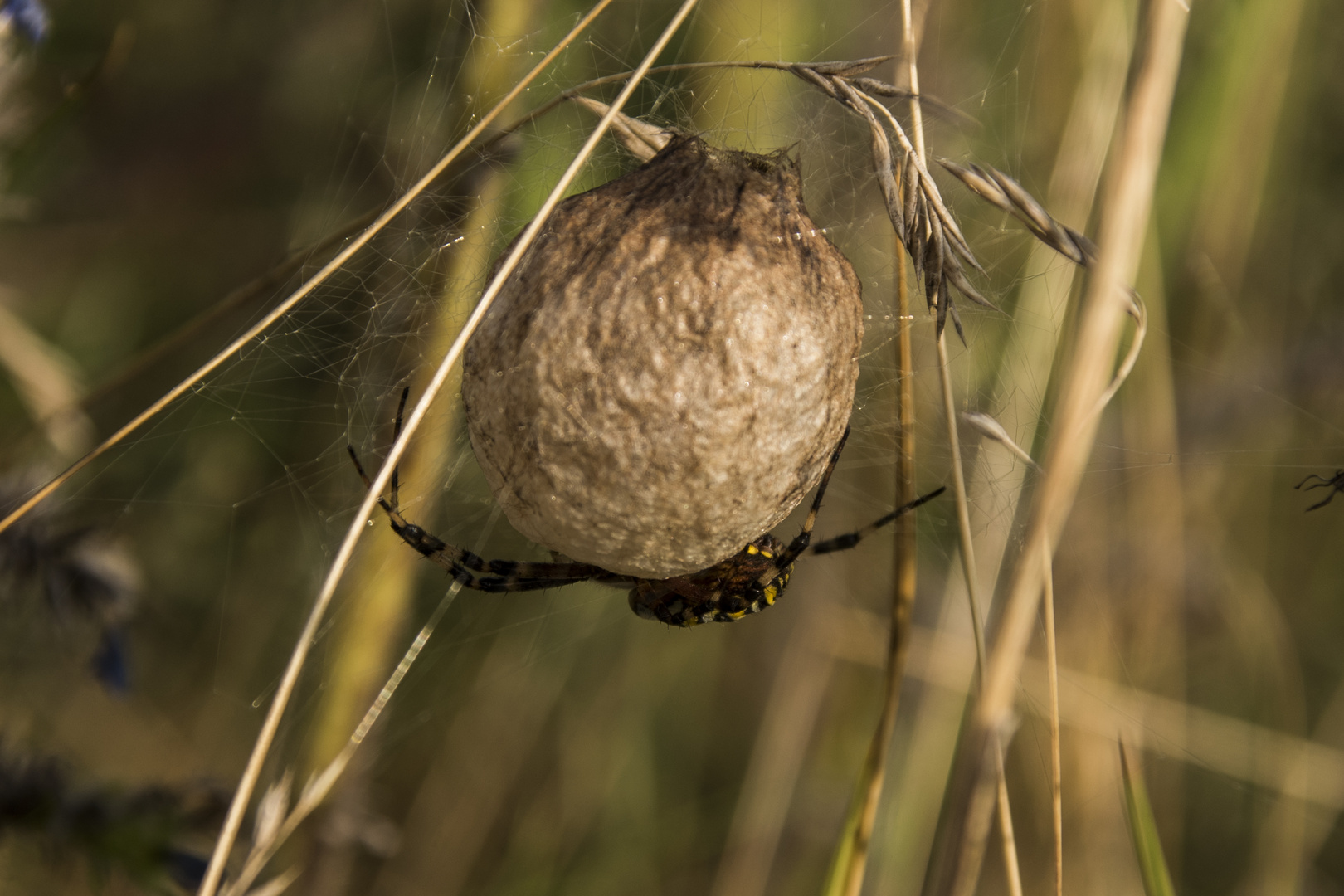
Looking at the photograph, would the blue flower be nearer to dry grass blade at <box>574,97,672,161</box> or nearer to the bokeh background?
the bokeh background

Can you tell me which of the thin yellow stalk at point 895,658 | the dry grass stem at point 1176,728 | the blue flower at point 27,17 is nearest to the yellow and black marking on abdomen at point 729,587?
the thin yellow stalk at point 895,658

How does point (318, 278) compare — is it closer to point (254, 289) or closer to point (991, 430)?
point (254, 289)

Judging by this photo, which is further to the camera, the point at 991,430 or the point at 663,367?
the point at 991,430

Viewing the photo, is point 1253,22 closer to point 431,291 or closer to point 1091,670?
point 1091,670

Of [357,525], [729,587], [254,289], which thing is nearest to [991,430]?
[729,587]

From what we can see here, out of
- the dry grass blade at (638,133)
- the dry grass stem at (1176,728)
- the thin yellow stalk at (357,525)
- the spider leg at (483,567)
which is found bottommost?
the dry grass stem at (1176,728)

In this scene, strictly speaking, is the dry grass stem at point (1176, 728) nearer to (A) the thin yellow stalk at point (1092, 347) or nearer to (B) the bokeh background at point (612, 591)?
(B) the bokeh background at point (612, 591)

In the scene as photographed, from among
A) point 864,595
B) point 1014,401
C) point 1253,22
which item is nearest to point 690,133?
point 1014,401

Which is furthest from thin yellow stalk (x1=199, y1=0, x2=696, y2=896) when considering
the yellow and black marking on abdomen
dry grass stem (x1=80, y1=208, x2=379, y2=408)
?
the yellow and black marking on abdomen
